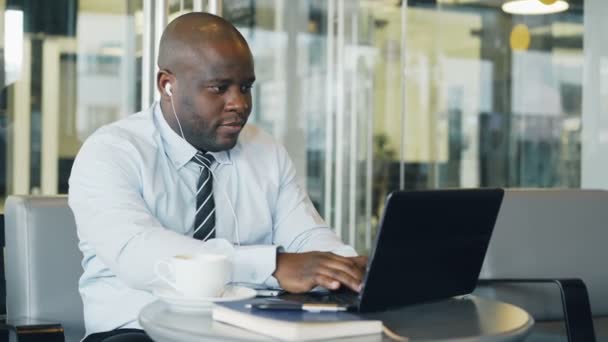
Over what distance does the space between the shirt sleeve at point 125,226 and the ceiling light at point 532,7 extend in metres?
4.91

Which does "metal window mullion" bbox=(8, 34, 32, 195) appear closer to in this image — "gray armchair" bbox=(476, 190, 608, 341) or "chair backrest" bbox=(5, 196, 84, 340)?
"chair backrest" bbox=(5, 196, 84, 340)

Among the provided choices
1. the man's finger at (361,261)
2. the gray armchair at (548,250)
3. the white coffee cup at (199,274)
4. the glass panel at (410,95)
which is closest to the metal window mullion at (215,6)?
the glass panel at (410,95)

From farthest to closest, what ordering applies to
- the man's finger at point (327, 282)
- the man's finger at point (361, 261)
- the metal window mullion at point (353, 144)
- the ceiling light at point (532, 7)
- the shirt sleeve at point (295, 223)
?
the ceiling light at point (532, 7) < the metal window mullion at point (353, 144) < the shirt sleeve at point (295, 223) < the man's finger at point (361, 261) < the man's finger at point (327, 282)

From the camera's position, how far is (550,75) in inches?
266

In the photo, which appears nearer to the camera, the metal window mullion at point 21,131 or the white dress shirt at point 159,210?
the white dress shirt at point 159,210

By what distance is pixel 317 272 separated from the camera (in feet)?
6.25

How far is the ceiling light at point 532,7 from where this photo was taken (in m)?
6.60

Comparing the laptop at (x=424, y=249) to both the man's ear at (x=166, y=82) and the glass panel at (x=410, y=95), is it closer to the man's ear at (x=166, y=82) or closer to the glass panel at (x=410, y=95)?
the man's ear at (x=166, y=82)

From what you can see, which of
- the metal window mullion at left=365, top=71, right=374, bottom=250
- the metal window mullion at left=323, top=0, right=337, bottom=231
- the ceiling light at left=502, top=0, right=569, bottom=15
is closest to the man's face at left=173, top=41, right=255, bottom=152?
the metal window mullion at left=323, top=0, right=337, bottom=231

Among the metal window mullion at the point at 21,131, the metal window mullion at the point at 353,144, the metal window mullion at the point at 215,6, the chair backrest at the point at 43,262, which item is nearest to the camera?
the chair backrest at the point at 43,262

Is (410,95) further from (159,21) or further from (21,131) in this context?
(21,131)

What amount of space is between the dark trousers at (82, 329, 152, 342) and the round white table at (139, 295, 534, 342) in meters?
0.28

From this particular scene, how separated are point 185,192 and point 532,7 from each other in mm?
4984

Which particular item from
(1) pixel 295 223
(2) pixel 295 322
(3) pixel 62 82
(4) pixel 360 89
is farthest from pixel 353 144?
(2) pixel 295 322
